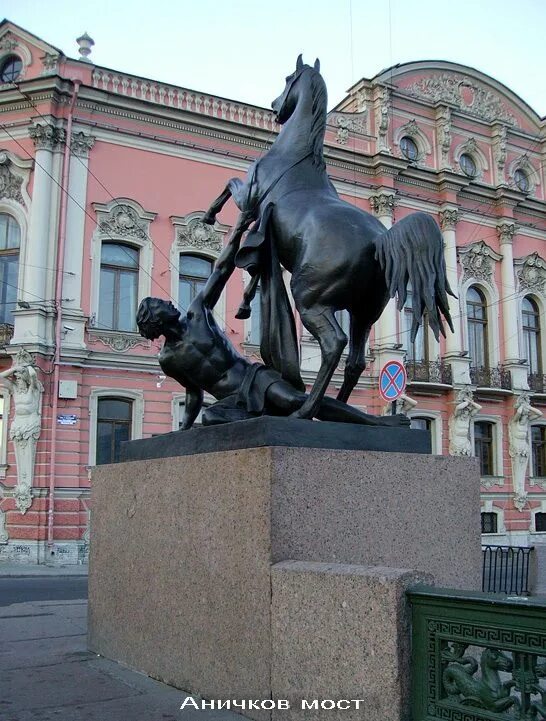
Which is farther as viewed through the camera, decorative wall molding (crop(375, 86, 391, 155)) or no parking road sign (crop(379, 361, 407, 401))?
decorative wall molding (crop(375, 86, 391, 155))

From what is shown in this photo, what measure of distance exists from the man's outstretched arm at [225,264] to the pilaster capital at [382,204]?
19.3 m

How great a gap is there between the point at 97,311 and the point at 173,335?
14.8 meters

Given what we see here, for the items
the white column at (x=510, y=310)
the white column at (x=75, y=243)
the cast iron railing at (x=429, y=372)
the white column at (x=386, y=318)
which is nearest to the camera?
the white column at (x=75, y=243)

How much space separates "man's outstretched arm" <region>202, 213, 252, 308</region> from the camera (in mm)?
4934

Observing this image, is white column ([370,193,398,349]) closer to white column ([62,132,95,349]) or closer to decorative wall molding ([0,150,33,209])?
white column ([62,132,95,349])

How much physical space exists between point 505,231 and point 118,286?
1378 cm

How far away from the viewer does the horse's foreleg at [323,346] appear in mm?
4199

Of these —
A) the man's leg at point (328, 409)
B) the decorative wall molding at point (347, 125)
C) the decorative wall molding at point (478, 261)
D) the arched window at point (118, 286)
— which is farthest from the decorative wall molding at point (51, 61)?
the man's leg at point (328, 409)

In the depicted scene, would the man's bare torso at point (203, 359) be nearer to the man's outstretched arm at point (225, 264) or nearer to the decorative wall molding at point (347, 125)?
the man's outstretched arm at point (225, 264)

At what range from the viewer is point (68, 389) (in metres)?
18.1

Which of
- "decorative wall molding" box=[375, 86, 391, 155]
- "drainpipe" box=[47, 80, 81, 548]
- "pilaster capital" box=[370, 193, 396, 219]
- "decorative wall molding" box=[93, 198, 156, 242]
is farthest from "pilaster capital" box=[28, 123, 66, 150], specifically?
"decorative wall molding" box=[375, 86, 391, 155]

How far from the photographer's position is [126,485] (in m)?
4.89

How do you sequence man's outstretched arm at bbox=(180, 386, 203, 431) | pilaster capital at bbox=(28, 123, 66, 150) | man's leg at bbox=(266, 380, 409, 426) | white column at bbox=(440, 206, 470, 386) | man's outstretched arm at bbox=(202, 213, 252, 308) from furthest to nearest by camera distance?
white column at bbox=(440, 206, 470, 386)
pilaster capital at bbox=(28, 123, 66, 150)
man's outstretched arm at bbox=(180, 386, 203, 431)
man's outstretched arm at bbox=(202, 213, 252, 308)
man's leg at bbox=(266, 380, 409, 426)

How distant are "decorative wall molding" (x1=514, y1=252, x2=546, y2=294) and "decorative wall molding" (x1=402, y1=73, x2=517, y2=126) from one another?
16.6ft
